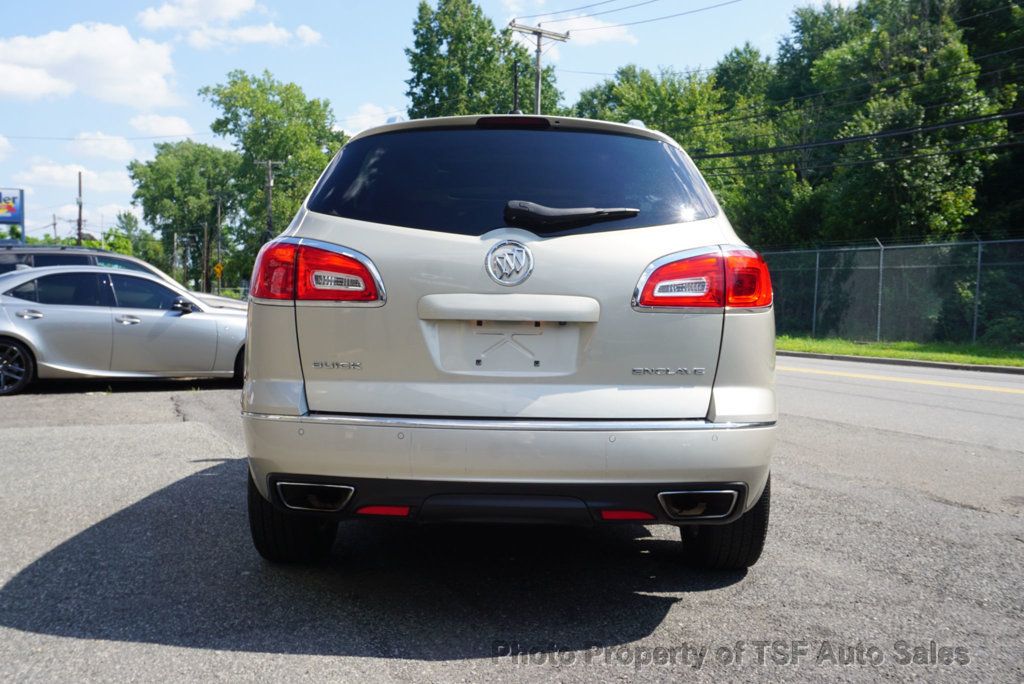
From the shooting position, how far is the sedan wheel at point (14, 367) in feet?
A: 32.8

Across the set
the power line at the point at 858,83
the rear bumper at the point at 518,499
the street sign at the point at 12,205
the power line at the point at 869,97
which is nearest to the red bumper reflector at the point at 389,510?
the rear bumper at the point at 518,499

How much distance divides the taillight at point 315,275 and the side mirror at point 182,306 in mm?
7971

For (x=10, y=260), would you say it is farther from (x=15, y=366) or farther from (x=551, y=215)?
(x=551, y=215)

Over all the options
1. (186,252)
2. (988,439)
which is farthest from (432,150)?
(186,252)

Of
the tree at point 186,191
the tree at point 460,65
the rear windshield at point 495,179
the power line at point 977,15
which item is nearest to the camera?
the rear windshield at point 495,179

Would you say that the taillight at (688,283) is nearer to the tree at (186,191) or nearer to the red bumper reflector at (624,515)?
the red bumper reflector at (624,515)

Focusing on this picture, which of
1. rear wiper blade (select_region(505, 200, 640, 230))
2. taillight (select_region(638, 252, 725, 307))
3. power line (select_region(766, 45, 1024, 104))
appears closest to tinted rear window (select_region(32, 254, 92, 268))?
rear wiper blade (select_region(505, 200, 640, 230))

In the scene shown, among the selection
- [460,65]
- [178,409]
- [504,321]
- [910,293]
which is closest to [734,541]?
[504,321]

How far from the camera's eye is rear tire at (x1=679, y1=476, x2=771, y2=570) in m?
3.62

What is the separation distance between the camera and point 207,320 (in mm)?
10648

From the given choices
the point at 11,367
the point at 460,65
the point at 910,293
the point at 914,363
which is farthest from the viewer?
the point at 460,65

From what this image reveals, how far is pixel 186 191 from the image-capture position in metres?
115

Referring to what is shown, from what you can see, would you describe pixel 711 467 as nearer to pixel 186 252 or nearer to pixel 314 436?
pixel 314 436

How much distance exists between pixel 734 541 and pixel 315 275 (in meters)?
1.97
